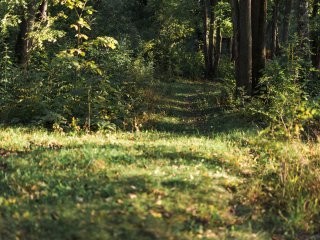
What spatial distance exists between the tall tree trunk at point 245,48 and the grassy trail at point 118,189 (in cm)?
739

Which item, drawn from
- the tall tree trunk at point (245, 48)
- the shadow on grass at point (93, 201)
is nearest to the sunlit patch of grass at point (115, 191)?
the shadow on grass at point (93, 201)

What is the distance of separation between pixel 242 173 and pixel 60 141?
13.1ft

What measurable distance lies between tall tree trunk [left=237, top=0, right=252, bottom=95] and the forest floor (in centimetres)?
703

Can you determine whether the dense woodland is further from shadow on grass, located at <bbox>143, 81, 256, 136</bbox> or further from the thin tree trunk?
the thin tree trunk

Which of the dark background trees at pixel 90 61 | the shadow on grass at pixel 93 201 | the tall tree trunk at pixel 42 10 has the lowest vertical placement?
the shadow on grass at pixel 93 201

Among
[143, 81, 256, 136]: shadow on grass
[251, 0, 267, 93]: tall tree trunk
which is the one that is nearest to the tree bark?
[143, 81, 256, 136]: shadow on grass

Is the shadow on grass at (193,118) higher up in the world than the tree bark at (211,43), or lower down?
lower down

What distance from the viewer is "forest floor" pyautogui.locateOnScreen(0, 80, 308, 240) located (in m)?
5.85

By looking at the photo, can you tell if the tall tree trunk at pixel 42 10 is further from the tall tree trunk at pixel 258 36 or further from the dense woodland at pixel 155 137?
the tall tree trunk at pixel 258 36

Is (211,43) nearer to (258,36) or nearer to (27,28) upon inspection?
(258,36)

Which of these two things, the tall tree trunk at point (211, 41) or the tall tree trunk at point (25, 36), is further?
the tall tree trunk at point (211, 41)

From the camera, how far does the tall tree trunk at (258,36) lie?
17.7m

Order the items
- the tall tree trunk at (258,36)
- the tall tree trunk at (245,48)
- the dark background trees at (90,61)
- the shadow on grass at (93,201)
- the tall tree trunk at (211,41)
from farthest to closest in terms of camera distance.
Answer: the tall tree trunk at (211,41) < the tall tree trunk at (258,36) < the tall tree trunk at (245,48) < the dark background trees at (90,61) < the shadow on grass at (93,201)

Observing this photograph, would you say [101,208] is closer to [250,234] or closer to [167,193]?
[167,193]
